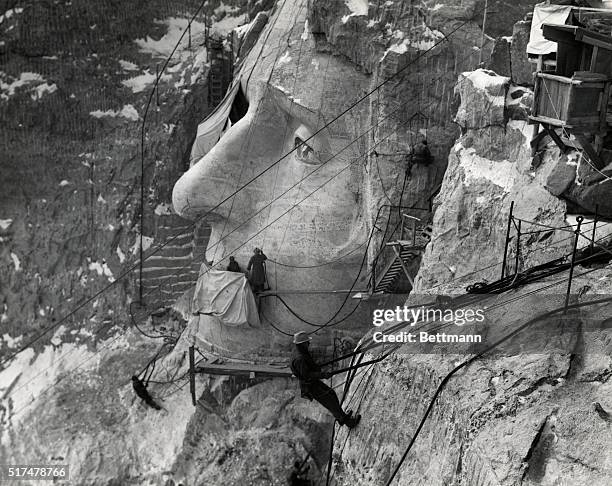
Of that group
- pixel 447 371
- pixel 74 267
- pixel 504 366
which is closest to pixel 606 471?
pixel 504 366

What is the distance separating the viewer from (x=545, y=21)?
28.2 ft

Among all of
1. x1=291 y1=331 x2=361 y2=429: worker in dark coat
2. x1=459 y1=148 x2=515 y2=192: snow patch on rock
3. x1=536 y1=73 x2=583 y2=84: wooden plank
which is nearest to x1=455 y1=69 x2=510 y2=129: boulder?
x1=459 y1=148 x2=515 y2=192: snow patch on rock

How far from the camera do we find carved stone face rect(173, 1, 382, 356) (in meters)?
Answer: 12.8

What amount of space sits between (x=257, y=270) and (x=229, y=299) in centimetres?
65

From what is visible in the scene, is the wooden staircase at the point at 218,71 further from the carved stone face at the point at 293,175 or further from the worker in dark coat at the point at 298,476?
the worker in dark coat at the point at 298,476

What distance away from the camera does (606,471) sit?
16.3ft

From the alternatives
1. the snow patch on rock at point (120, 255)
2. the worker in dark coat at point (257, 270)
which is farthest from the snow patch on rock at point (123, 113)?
the worker in dark coat at point (257, 270)

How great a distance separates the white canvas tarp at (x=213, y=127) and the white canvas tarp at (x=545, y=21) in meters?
6.05

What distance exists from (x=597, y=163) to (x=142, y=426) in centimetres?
895

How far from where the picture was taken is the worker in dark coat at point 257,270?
13.0 m

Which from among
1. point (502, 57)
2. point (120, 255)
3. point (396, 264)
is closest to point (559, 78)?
point (502, 57)

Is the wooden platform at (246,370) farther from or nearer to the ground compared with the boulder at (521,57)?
nearer to the ground

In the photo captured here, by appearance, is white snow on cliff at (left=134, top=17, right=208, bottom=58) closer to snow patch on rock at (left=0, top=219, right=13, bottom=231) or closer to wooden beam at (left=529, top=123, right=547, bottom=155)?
snow patch on rock at (left=0, top=219, right=13, bottom=231)

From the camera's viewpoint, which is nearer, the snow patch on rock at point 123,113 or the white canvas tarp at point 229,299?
the white canvas tarp at point 229,299
